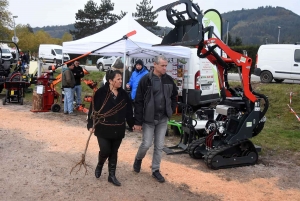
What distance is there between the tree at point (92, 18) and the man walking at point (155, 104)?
51.4 m

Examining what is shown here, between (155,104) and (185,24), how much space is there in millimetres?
1706

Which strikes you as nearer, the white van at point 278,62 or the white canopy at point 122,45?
the white canopy at point 122,45

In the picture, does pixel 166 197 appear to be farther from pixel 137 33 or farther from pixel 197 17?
pixel 137 33

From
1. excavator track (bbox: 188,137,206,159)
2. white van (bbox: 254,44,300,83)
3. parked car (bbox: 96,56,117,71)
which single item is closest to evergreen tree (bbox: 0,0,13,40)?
parked car (bbox: 96,56,117,71)

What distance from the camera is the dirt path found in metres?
4.46

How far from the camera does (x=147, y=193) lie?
14.8 feet

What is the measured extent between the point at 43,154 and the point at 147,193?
2.35m

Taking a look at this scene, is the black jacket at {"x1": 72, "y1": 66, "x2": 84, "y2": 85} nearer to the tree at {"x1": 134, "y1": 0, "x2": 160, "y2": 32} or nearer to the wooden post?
the wooden post

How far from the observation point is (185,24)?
18.9 feet

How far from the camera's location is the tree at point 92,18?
5472 cm

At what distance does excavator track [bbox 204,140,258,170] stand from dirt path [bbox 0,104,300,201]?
11 cm

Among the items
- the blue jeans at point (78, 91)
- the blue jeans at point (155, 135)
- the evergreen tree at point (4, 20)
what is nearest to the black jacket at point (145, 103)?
the blue jeans at point (155, 135)

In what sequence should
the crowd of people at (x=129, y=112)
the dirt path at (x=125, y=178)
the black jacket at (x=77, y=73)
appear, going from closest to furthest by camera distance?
the dirt path at (x=125, y=178), the crowd of people at (x=129, y=112), the black jacket at (x=77, y=73)

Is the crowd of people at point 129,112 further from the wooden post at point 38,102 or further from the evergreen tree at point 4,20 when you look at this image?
the evergreen tree at point 4,20
